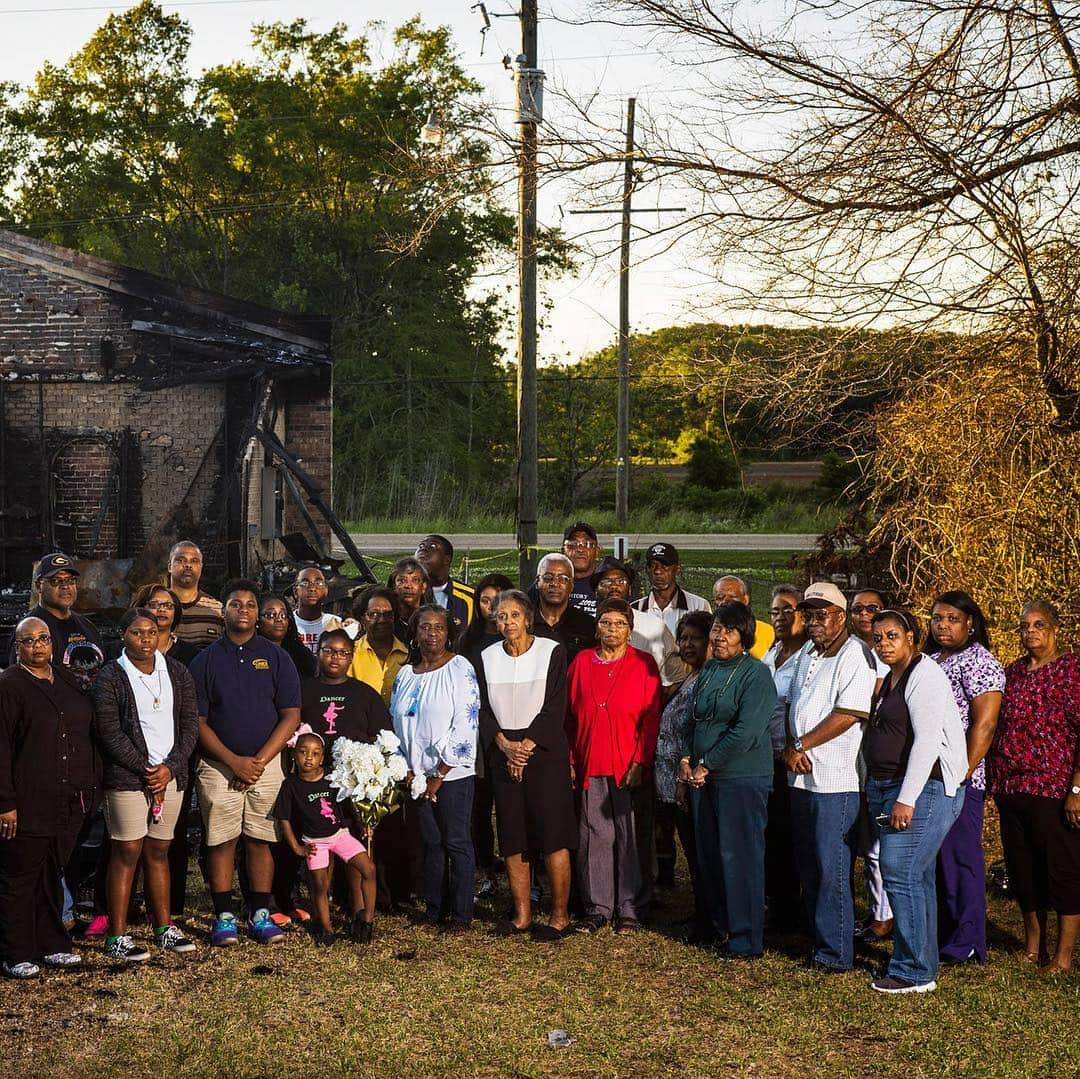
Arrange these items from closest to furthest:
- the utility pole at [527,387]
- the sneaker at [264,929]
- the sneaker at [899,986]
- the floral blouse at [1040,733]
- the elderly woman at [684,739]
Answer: the sneaker at [899,986] → the floral blouse at [1040,733] → the sneaker at [264,929] → the elderly woman at [684,739] → the utility pole at [527,387]

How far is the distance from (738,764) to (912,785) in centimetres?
88

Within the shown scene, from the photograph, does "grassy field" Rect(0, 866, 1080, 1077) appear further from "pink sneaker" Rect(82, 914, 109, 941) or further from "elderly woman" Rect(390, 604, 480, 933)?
"elderly woman" Rect(390, 604, 480, 933)

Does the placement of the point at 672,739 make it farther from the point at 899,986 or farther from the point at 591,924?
the point at 899,986

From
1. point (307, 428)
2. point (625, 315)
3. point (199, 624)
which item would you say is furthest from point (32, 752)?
point (625, 315)

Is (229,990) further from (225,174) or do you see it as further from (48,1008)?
(225,174)

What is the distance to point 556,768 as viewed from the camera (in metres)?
7.09

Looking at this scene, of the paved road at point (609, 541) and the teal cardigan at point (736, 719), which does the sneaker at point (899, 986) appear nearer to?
the teal cardigan at point (736, 719)

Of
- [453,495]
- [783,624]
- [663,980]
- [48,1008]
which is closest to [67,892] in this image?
[48,1008]

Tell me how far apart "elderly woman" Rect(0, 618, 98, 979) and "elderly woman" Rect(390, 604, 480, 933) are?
1.65m

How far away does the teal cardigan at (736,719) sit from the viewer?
21.9 feet

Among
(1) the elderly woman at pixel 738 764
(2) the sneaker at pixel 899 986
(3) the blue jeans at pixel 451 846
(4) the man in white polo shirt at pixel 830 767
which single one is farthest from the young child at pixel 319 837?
(2) the sneaker at pixel 899 986

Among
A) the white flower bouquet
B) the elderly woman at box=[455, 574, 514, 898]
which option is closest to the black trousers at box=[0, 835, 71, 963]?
the white flower bouquet

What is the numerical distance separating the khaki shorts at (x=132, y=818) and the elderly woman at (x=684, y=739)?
2.52 meters

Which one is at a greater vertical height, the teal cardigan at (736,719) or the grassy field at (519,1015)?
the teal cardigan at (736,719)
